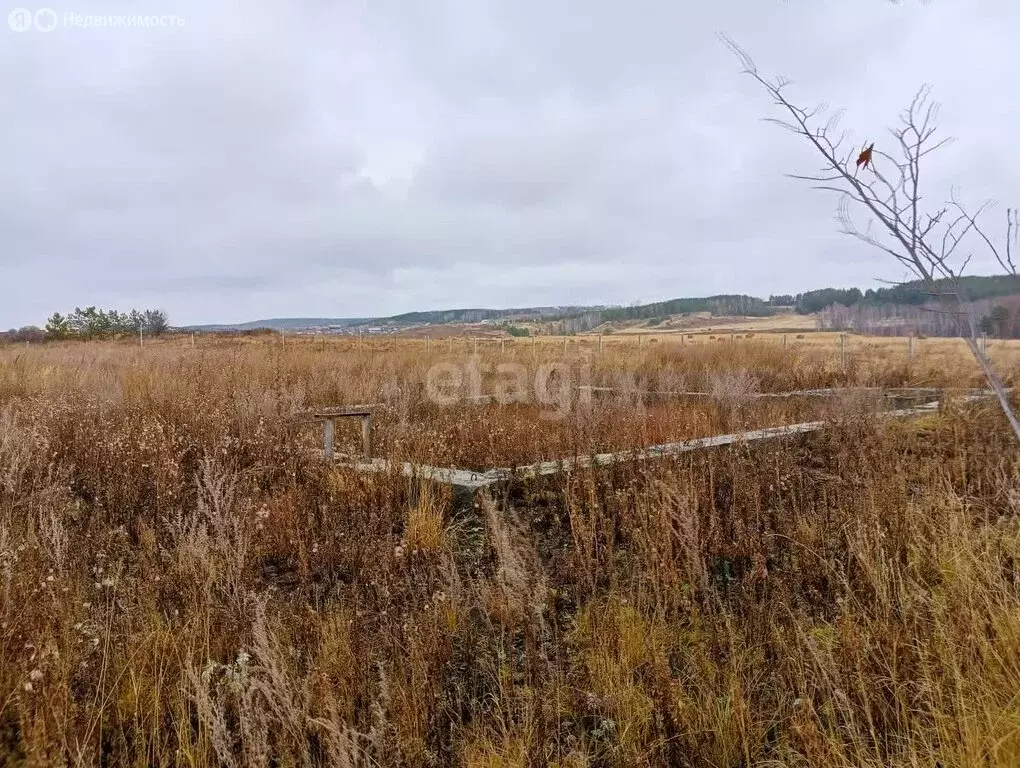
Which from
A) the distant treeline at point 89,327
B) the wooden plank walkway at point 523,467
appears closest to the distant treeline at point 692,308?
the distant treeline at point 89,327

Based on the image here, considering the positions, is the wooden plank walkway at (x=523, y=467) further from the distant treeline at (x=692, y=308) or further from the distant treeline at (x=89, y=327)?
the distant treeline at (x=692, y=308)

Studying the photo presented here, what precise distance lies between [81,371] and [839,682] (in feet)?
37.2

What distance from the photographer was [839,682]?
1989 millimetres

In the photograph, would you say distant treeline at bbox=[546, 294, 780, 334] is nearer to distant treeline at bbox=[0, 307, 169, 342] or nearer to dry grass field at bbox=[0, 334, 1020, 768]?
distant treeline at bbox=[0, 307, 169, 342]

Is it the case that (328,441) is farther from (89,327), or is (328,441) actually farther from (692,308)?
(692,308)

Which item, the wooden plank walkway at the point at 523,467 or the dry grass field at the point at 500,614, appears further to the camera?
the wooden plank walkway at the point at 523,467

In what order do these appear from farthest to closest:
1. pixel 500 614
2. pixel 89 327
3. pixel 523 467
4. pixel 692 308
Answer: pixel 692 308 → pixel 89 327 → pixel 523 467 → pixel 500 614

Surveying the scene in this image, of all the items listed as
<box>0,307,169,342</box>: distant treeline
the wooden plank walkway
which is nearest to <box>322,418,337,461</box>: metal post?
the wooden plank walkway

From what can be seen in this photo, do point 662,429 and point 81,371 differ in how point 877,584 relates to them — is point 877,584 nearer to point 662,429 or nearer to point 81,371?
point 662,429

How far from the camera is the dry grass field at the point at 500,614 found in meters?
1.84

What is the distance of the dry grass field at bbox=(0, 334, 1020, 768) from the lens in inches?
72.5

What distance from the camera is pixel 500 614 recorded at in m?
2.79

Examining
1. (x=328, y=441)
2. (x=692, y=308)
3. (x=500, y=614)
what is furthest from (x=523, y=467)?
(x=692, y=308)

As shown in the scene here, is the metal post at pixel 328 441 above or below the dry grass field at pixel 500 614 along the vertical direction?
above
